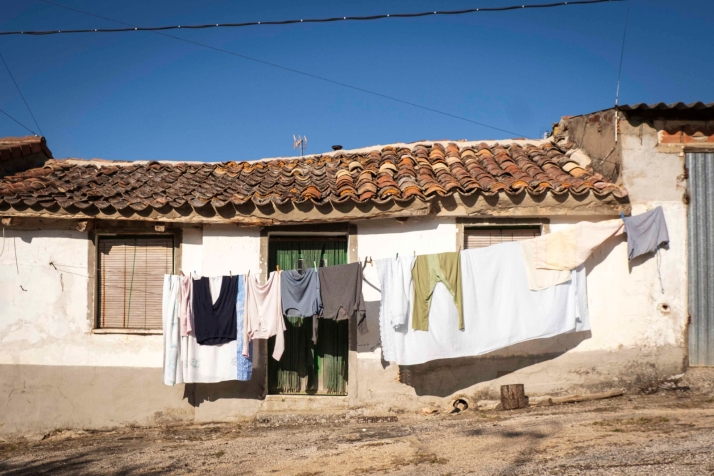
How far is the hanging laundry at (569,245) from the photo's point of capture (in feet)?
24.9

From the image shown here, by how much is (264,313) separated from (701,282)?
18.6 ft

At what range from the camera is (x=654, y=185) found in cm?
800

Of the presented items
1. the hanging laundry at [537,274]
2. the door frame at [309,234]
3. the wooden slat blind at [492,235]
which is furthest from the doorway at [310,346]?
the hanging laundry at [537,274]

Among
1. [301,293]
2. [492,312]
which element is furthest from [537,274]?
[301,293]

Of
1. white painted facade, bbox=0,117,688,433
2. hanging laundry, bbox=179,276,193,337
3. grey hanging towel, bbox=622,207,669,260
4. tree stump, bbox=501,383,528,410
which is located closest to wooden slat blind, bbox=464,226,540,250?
white painted facade, bbox=0,117,688,433

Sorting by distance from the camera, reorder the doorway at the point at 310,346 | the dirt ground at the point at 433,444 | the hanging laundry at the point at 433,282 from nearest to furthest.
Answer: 1. the dirt ground at the point at 433,444
2. the hanging laundry at the point at 433,282
3. the doorway at the point at 310,346

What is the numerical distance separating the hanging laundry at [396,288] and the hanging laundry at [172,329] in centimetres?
270

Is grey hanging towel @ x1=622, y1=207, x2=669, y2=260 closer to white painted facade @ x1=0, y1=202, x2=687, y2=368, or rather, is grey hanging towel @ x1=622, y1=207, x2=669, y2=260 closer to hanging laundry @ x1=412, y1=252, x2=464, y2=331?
white painted facade @ x1=0, y1=202, x2=687, y2=368

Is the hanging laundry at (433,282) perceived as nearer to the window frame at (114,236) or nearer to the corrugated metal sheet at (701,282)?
the corrugated metal sheet at (701,282)

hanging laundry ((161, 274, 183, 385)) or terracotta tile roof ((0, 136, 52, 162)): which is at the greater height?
terracotta tile roof ((0, 136, 52, 162))

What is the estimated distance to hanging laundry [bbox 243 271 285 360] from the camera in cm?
780

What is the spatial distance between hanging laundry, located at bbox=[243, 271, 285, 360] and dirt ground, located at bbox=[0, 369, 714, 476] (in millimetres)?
1159

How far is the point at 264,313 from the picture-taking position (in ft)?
25.8

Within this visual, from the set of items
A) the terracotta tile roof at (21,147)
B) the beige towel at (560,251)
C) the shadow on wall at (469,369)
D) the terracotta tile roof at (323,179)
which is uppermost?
the terracotta tile roof at (21,147)
